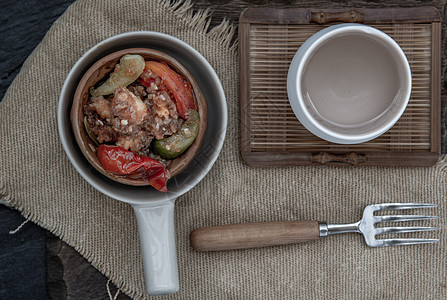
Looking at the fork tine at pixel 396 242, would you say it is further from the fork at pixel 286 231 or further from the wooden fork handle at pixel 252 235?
the wooden fork handle at pixel 252 235

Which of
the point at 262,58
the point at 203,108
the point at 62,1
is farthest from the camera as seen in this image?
the point at 62,1

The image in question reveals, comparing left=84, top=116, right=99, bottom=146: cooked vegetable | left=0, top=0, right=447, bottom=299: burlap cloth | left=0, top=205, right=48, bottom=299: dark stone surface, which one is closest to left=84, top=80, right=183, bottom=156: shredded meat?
left=84, top=116, right=99, bottom=146: cooked vegetable

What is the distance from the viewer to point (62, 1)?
984mm

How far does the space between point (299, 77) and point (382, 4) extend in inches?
11.5

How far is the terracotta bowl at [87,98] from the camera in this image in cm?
67

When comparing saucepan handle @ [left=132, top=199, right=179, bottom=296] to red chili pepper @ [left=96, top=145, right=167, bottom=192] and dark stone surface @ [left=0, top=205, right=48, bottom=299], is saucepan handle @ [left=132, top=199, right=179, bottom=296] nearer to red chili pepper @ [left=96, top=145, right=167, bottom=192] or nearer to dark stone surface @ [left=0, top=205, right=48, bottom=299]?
red chili pepper @ [left=96, top=145, right=167, bottom=192]

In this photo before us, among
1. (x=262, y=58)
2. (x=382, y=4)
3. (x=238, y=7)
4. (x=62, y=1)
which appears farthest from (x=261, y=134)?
(x=62, y=1)

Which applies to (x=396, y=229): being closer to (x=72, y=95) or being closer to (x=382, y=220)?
(x=382, y=220)

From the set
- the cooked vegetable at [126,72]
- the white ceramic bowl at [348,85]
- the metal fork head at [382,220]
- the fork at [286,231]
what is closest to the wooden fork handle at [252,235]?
the fork at [286,231]

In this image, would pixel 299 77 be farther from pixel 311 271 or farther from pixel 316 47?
pixel 311 271

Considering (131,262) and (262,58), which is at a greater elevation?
(262,58)

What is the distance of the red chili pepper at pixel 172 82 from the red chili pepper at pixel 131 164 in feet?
0.31

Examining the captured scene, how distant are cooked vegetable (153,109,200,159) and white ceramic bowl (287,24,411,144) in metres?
0.20

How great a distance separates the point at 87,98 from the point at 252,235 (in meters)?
0.41
